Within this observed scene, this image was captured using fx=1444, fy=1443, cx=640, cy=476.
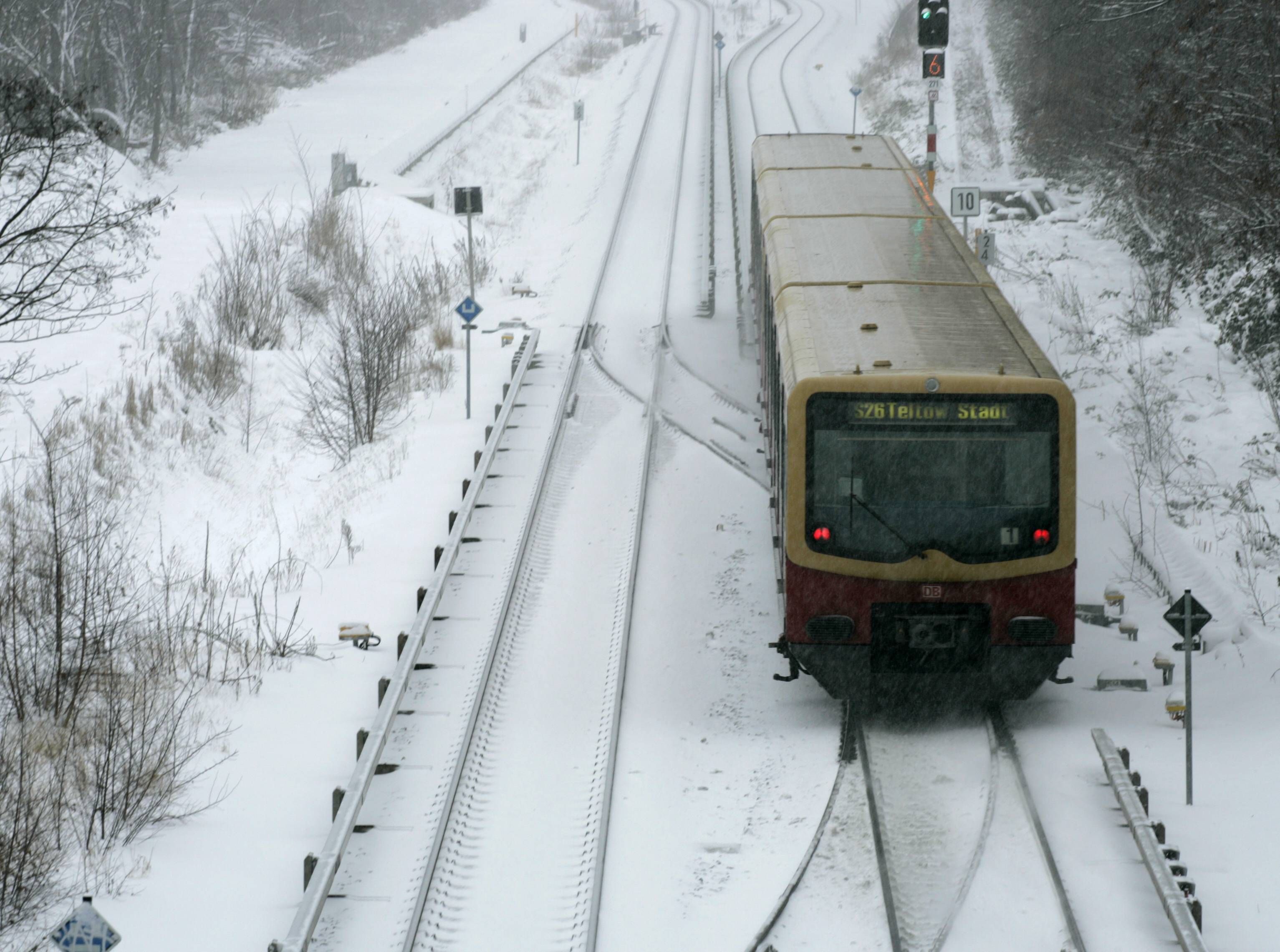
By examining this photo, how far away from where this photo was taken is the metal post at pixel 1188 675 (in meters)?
A: 9.12

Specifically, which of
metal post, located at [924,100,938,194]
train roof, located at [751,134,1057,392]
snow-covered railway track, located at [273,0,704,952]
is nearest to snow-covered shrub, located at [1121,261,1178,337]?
metal post, located at [924,100,938,194]

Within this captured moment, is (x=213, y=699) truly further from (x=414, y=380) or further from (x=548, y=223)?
(x=548, y=223)

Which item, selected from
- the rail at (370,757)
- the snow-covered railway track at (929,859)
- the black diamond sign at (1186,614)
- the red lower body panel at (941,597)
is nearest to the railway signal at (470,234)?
the rail at (370,757)

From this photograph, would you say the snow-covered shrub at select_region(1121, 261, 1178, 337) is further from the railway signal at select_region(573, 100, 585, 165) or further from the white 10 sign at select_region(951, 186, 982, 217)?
the railway signal at select_region(573, 100, 585, 165)

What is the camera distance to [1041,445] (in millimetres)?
9789

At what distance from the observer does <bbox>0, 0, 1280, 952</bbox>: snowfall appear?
28.1ft

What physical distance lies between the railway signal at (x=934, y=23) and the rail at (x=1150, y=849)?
11750mm

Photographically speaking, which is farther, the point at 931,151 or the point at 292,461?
the point at 292,461

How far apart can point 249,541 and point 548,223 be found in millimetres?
16306

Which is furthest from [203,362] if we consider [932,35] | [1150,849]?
[1150,849]

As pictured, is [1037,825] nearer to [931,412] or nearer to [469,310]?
[931,412]

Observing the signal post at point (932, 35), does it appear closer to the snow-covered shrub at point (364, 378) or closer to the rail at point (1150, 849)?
the snow-covered shrub at point (364, 378)

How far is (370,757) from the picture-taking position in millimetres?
9492

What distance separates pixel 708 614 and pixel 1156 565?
4.37m
